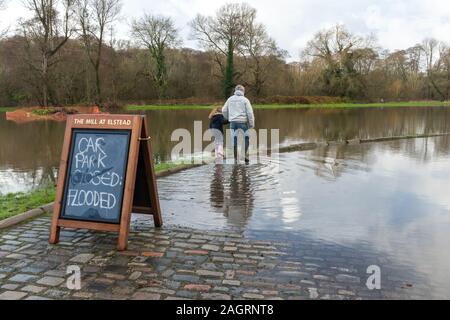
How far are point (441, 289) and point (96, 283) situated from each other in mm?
3049

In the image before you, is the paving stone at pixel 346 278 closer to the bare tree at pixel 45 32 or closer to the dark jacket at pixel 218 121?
the dark jacket at pixel 218 121

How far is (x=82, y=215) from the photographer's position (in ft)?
16.0

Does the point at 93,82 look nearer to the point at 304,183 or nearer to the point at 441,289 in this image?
the point at 304,183

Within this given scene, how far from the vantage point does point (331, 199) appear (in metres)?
7.09

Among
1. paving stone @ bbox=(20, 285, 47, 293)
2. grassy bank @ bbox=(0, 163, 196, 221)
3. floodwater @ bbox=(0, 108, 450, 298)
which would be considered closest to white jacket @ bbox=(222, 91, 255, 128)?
floodwater @ bbox=(0, 108, 450, 298)

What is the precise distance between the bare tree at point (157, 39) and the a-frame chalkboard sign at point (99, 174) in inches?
1880

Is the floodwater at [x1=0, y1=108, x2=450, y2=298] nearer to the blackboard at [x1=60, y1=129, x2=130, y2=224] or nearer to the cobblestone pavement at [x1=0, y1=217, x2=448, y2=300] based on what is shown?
the cobblestone pavement at [x1=0, y1=217, x2=448, y2=300]

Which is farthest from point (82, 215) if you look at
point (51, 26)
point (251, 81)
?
point (251, 81)

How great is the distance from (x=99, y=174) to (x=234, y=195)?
112 inches

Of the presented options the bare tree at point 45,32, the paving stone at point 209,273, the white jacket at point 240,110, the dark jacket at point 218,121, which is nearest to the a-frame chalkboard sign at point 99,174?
the paving stone at point 209,273

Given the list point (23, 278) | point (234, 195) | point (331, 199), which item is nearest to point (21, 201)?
point (23, 278)

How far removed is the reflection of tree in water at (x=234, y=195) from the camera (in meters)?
6.15

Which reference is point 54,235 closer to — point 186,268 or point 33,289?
point 33,289

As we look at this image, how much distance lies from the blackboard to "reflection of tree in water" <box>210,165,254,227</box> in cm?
168
